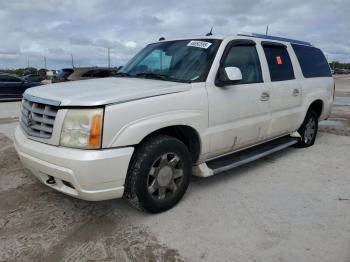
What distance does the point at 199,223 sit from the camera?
126 inches

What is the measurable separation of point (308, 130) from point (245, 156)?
7.33 ft

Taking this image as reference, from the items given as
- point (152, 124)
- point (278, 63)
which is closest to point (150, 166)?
point (152, 124)

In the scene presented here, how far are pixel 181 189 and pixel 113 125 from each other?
1.13 m

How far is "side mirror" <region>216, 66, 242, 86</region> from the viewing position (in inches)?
141

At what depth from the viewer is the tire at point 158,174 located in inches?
120

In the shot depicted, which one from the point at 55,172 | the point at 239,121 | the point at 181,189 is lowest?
the point at 181,189

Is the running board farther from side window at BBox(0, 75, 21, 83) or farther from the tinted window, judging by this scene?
side window at BBox(0, 75, 21, 83)

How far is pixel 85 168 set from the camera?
2.72m

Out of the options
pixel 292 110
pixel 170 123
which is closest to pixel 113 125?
pixel 170 123

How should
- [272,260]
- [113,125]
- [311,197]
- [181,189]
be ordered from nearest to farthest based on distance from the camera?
[272,260]
[113,125]
[181,189]
[311,197]

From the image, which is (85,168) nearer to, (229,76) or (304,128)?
(229,76)

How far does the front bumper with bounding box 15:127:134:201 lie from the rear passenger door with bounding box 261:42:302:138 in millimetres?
2521

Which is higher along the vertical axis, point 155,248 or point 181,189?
point 181,189

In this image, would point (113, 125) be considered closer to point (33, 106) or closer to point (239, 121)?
point (33, 106)
